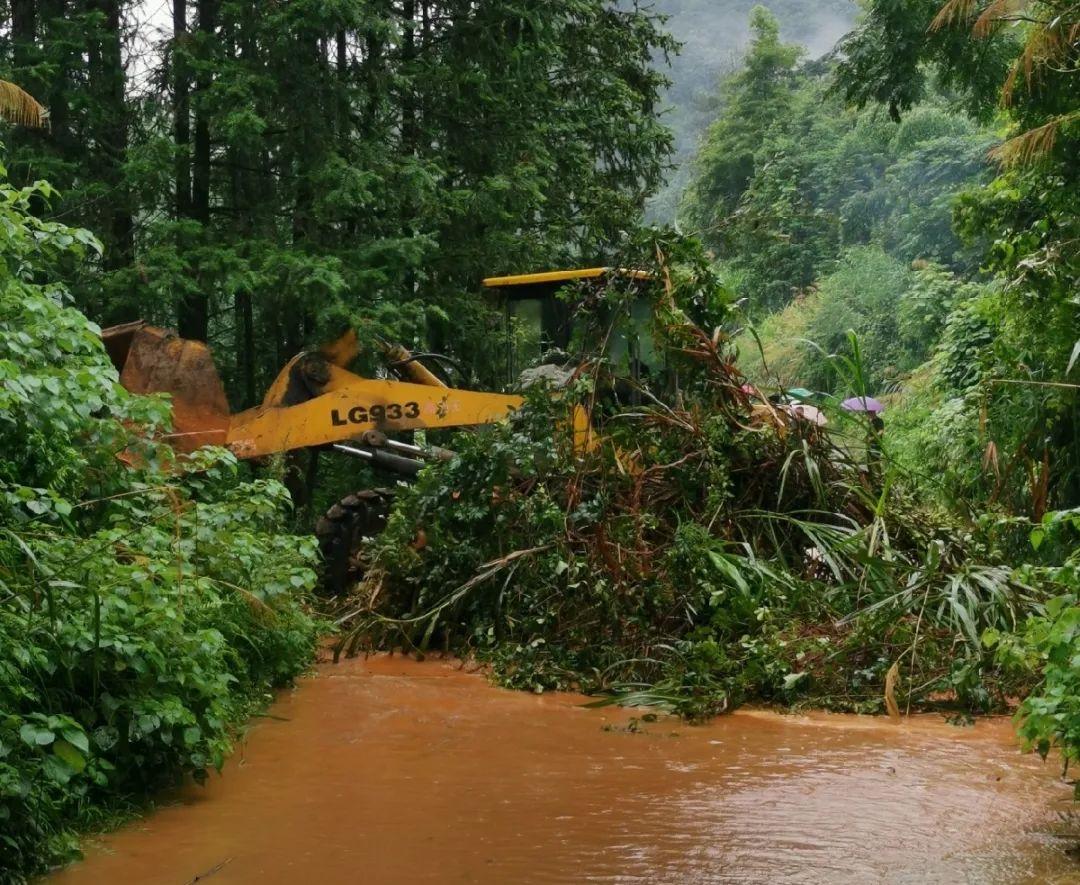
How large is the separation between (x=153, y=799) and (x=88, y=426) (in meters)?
2.73

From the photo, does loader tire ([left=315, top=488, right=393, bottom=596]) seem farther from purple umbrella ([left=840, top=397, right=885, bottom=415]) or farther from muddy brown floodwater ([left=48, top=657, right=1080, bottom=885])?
purple umbrella ([left=840, top=397, right=885, bottom=415])

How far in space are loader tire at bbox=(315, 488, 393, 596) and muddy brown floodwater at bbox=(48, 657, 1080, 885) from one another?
353cm

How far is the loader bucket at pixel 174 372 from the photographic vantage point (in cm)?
1191

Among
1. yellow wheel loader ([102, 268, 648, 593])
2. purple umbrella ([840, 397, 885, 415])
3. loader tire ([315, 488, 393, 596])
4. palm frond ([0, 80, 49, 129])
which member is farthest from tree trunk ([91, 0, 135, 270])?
purple umbrella ([840, 397, 885, 415])

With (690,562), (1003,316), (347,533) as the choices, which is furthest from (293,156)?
(690,562)

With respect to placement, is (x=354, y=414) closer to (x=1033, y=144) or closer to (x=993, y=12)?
(x=1033, y=144)

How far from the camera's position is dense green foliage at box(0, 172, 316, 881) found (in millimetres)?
5660

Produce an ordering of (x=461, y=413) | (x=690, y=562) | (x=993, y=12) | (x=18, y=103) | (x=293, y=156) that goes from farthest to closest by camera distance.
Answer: (x=293, y=156) < (x=461, y=413) < (x=993, y=12) < (x=18, y=103) < (x=690, y=562)

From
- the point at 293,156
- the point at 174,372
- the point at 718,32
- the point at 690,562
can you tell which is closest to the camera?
the point at 690,562

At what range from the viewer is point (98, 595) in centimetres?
610

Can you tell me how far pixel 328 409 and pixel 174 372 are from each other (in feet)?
4.84

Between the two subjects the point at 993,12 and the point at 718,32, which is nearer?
the point at 993,12

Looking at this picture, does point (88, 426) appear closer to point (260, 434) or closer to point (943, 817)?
point (260, 434)

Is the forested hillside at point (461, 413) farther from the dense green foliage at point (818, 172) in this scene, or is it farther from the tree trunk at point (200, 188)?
the dense green foliage at point (818, 172)
